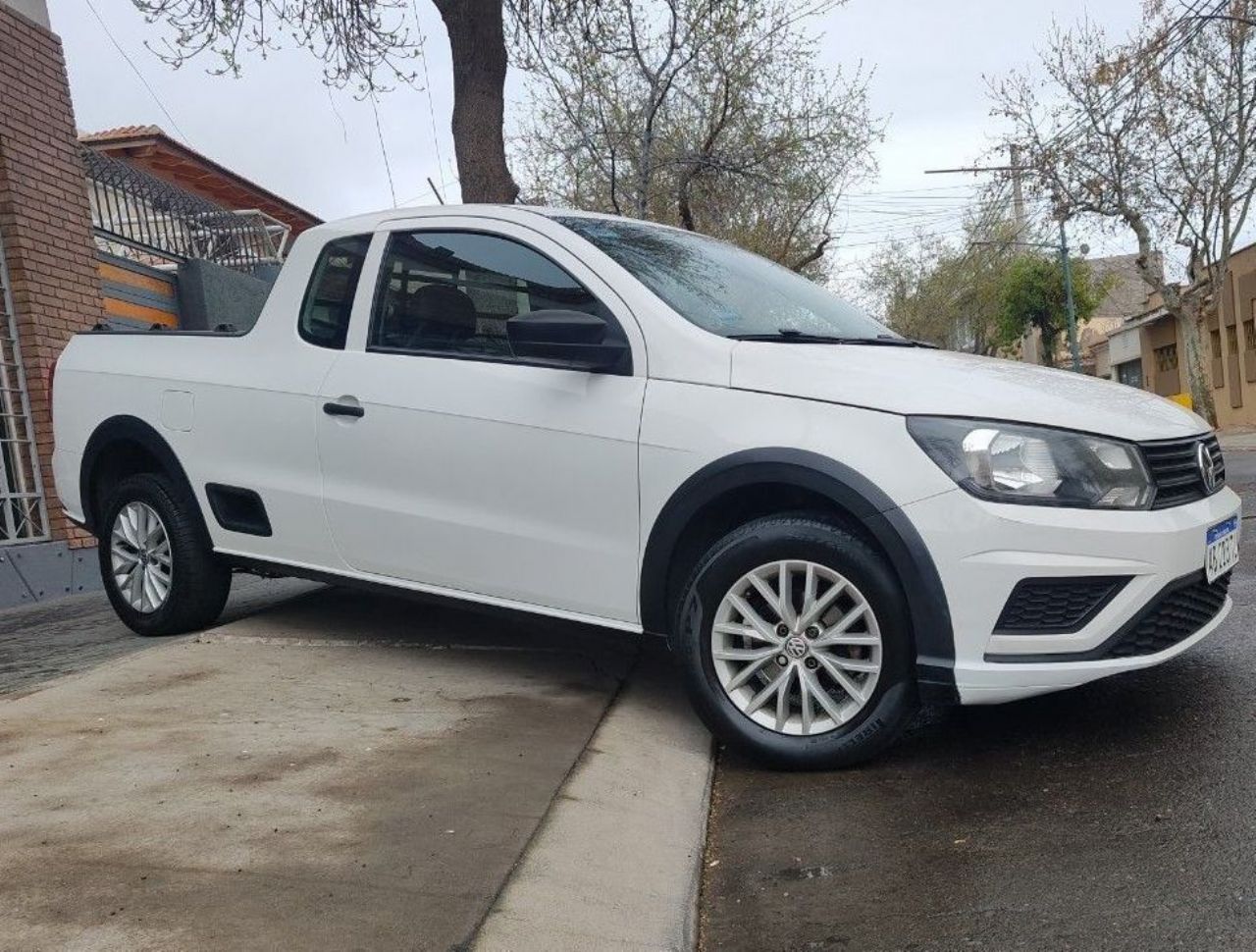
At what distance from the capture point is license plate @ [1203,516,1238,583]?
3654 mm

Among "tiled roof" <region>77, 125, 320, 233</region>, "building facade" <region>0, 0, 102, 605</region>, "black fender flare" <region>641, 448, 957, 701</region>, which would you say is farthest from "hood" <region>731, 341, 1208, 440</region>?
"tiled roof" <region>77, 125, 320, 233</region>

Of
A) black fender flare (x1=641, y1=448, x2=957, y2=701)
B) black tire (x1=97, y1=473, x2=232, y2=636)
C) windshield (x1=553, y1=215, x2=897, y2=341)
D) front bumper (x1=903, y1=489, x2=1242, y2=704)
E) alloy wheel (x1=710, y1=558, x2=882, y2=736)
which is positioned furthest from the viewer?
black tire (x1=97, y1=473, x2=232, y2=636)

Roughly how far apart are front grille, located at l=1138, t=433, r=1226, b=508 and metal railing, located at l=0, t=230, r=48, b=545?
25.1 feet

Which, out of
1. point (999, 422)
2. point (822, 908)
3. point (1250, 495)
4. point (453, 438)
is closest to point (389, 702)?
point (453, 438)

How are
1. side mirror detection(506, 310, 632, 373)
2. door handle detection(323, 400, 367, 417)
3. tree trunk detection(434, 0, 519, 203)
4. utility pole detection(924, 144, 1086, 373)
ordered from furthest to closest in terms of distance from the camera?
utility pole detection(924, 144, 1086, 373) → tree trunk detection(434, 0, 519, 203) → door handle detection(323, 400, 367, 417) → side mirror detection(506, 310, 632, 373)

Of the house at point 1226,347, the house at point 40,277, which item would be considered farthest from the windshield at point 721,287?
the house at point 1226,347

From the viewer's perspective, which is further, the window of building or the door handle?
the window of building

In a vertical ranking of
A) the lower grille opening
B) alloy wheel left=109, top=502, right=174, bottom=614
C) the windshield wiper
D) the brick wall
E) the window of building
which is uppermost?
the brick wall

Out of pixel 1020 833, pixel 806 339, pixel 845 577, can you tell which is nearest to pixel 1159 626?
pixel 1020 833

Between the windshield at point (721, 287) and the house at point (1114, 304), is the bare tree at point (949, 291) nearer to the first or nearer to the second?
the house at point (1114, 304)

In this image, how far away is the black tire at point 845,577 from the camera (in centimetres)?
356

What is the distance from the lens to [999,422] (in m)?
3.47

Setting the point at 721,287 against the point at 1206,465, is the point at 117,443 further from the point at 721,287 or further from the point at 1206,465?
the point at 1206,465

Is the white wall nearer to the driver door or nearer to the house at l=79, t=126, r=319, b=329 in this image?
the house at l=79, t=126, r=319, b=329
